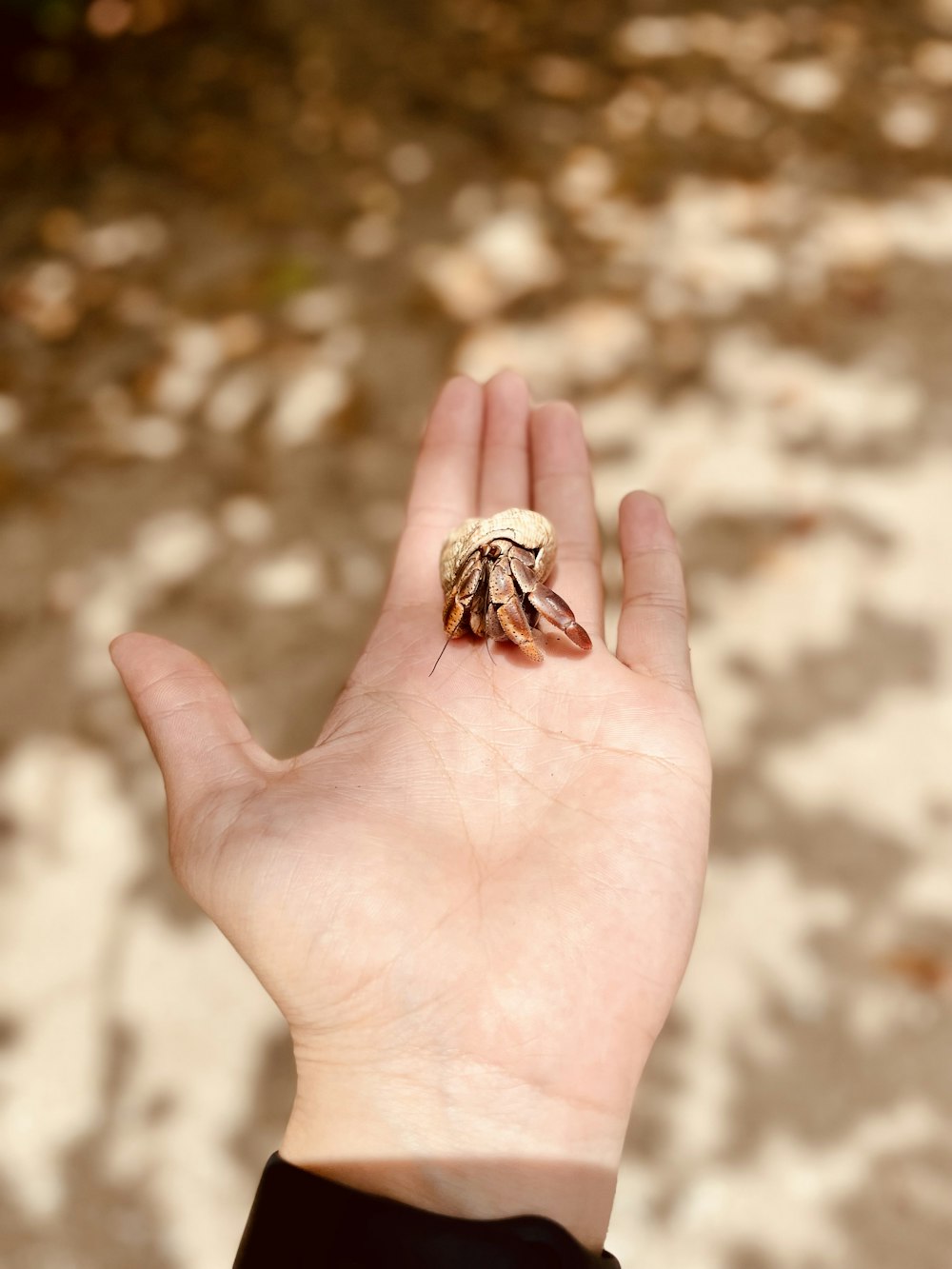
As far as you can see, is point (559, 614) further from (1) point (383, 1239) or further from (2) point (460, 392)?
(1) point (383, 1239)

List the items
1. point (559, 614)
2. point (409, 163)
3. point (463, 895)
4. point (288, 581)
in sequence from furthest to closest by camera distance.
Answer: point (409, 163) < point (288, 581) < point (559, 614) < point (463, 895)

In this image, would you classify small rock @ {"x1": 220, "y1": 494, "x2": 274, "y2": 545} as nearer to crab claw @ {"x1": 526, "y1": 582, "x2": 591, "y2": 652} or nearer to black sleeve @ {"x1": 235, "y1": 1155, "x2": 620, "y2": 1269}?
crab claw @ {"x1": 526, "y1": 582, "x2": 591, "y2": 652}

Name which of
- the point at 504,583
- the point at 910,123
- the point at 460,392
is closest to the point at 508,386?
the point at 460,392

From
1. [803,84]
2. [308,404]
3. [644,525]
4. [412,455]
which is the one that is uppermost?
[803,84]

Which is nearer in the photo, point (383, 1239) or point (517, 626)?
point (383, 1239)

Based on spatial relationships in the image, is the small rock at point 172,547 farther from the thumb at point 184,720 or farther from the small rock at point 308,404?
the thumb at point 184,720

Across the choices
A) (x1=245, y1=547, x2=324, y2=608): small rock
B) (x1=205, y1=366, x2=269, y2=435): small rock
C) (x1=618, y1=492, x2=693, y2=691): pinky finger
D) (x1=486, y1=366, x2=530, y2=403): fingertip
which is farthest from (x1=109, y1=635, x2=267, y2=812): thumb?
(x1=205, y1=366, x2=269, y2=435): small rock
